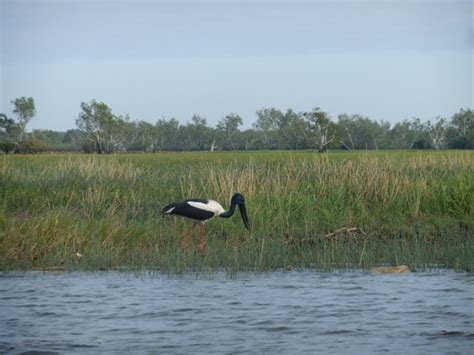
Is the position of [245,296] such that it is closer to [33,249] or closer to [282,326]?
[282,326]

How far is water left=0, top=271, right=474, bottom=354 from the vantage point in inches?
298

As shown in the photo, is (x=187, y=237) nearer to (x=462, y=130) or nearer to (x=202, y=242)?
(x=202, y=242)

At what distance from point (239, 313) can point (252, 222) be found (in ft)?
18.3

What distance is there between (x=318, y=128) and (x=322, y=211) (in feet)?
217

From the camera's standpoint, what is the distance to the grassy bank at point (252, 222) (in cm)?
1161

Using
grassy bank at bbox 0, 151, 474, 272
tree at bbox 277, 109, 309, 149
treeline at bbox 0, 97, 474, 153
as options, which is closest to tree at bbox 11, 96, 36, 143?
treeline at bbox 0, 97, 474, 153

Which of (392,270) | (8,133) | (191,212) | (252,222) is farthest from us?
(8,133)

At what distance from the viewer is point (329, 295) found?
9758 mm

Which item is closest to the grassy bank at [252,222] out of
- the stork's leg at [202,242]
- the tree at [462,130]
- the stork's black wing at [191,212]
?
the stork's leg at [202,242]

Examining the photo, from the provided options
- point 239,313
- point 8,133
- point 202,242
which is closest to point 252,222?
point 202,242

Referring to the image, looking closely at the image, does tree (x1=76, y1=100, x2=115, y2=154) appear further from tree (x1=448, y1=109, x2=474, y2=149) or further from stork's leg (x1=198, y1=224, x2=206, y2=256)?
stork's leg (x1=198, y1=224, x2=206, y2=256)

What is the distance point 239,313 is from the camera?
29.2 ft

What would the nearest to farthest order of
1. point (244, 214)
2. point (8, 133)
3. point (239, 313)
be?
point (239, 313) → point (244, 214) → point (8, 133)

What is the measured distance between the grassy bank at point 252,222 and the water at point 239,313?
59 centimetres
